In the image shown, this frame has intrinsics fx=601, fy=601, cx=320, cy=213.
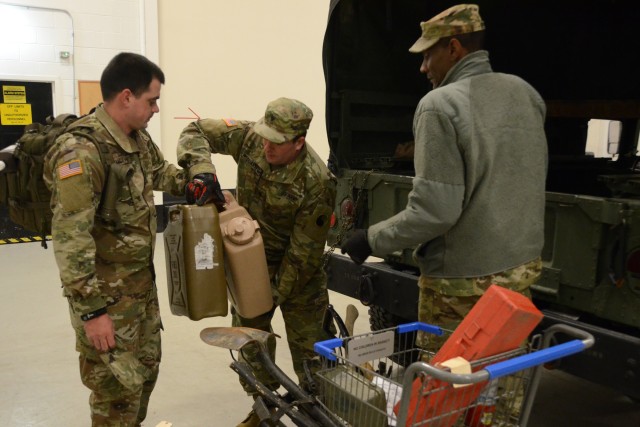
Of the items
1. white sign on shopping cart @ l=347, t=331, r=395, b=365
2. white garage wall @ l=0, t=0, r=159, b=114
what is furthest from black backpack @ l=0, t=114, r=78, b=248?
white garage wall @ l=0, t=0, r=159, b=114

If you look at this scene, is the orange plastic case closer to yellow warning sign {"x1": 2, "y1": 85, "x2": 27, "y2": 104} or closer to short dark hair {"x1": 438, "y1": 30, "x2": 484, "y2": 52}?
short dark hair {"x1": 438, "y1": 30, "x2": 484, "y2": 52}

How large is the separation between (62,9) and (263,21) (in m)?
2.36

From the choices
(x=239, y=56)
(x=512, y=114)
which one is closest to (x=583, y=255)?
(x=512, y=114)

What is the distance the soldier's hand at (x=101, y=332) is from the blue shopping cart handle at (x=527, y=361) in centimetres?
137

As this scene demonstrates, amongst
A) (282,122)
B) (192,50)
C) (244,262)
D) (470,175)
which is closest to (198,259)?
(244,262)

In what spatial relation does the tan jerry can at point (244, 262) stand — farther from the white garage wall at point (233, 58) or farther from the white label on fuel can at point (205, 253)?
the white garage wall at point (233, 58)

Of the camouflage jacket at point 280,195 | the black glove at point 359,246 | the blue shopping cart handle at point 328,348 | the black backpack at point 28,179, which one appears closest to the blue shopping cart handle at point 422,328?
the blue shopping cart handle at point 328,348

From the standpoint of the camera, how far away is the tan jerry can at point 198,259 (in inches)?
93.1

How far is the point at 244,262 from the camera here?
249cm

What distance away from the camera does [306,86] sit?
8117 millimetres

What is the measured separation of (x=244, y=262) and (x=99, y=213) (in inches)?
23.8

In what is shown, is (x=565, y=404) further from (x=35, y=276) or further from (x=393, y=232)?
(x=35, y=276)

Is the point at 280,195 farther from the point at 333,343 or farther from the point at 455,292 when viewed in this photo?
the point at 333,343

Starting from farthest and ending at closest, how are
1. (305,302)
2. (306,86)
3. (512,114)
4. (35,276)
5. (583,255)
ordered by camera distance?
(306,86) < (35,276) < (305,302) < (583,255) < (512,114)
